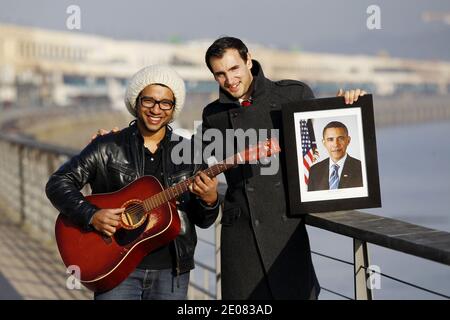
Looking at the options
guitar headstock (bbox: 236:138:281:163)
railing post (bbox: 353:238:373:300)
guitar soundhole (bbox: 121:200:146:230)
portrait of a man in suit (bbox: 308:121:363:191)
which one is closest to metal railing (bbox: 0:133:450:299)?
railing post (bbox: 353:238:373:300)

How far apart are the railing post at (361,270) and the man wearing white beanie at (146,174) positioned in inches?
19.6

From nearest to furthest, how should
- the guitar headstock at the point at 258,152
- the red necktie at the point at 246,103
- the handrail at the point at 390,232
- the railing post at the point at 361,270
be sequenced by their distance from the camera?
1. the handrail at the point at 390,232
2. the guitar headstock at the point at 258,152
3. the railing post at the point at 361,270
4. the red necktie at the point at 246,103

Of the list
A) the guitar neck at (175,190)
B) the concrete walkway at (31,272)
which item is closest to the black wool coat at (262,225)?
the guitar neck at (175,190)

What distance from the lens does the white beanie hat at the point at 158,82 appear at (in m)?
3.30

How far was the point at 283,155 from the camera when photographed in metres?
3.40

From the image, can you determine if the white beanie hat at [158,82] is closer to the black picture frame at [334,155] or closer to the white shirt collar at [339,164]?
the black picture frame at [334,155]

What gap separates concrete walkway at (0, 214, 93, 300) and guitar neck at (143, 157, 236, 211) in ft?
9.73

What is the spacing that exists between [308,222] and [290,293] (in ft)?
0.85

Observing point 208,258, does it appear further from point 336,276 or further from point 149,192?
point 149,192

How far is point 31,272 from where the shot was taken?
711 cm

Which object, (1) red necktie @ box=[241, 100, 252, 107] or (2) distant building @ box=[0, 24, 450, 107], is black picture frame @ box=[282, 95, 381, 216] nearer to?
(1) red necktie @ box=[241, 100, 252, 107]

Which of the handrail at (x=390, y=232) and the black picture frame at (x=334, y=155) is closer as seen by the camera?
the handrail at (x=390, y=232)

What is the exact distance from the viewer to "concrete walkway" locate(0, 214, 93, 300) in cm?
623

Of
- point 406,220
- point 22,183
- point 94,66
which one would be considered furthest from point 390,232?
point 94,66
